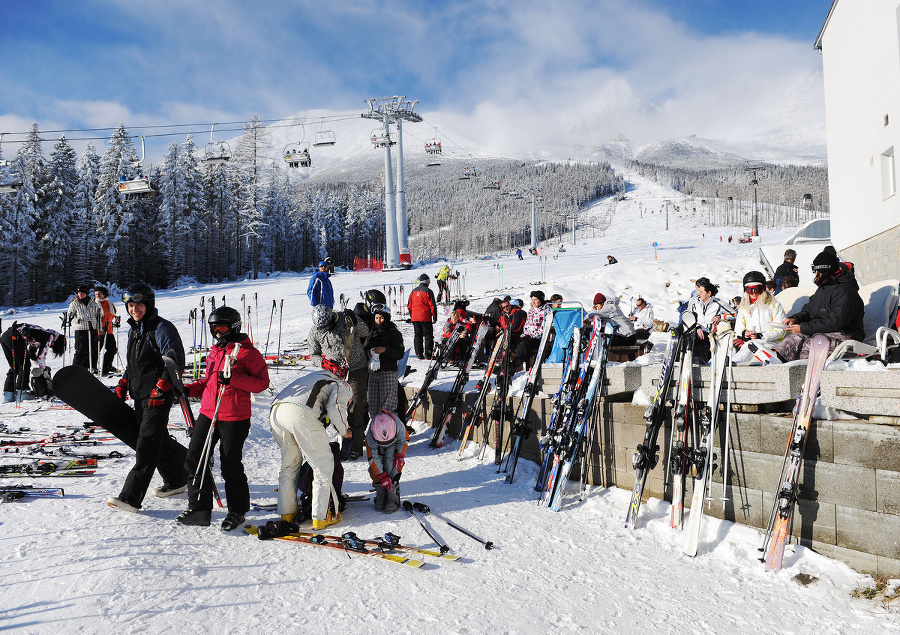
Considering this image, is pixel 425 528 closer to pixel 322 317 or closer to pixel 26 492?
pixel 322 317

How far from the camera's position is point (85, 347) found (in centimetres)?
963

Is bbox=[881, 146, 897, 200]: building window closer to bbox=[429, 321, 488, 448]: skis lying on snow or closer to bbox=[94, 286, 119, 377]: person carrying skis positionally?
bbox=[429, 321, 488, 448]: skis lying on snow

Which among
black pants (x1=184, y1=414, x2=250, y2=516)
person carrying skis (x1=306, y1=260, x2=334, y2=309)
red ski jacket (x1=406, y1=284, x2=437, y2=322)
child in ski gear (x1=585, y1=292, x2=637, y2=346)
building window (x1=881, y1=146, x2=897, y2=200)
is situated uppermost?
building window (x1=881, y1=146, x2=897, y2=200)

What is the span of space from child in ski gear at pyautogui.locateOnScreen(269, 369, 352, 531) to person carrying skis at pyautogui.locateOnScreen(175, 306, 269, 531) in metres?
0.25

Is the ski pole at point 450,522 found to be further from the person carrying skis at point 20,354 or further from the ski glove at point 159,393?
the person carrying skis at point 20,354

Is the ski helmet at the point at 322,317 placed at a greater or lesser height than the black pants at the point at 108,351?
greater

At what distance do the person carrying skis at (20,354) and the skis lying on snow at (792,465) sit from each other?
9954mm

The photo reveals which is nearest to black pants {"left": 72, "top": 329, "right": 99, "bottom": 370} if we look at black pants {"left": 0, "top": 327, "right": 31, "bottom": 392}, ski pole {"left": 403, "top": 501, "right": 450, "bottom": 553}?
black pants {"left": 0, "top": 327, "right": 31, "bottom": 392}

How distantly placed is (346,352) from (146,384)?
2267mm

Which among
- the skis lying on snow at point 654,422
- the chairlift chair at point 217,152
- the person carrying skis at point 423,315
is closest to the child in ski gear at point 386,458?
the skis lying on snow at point 654,422

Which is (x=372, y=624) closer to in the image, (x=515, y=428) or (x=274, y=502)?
(x=274, y=502)

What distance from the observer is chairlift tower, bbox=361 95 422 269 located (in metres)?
44.3

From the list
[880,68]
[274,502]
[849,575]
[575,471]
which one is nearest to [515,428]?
[575,471]

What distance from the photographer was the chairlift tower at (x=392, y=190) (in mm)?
44281
